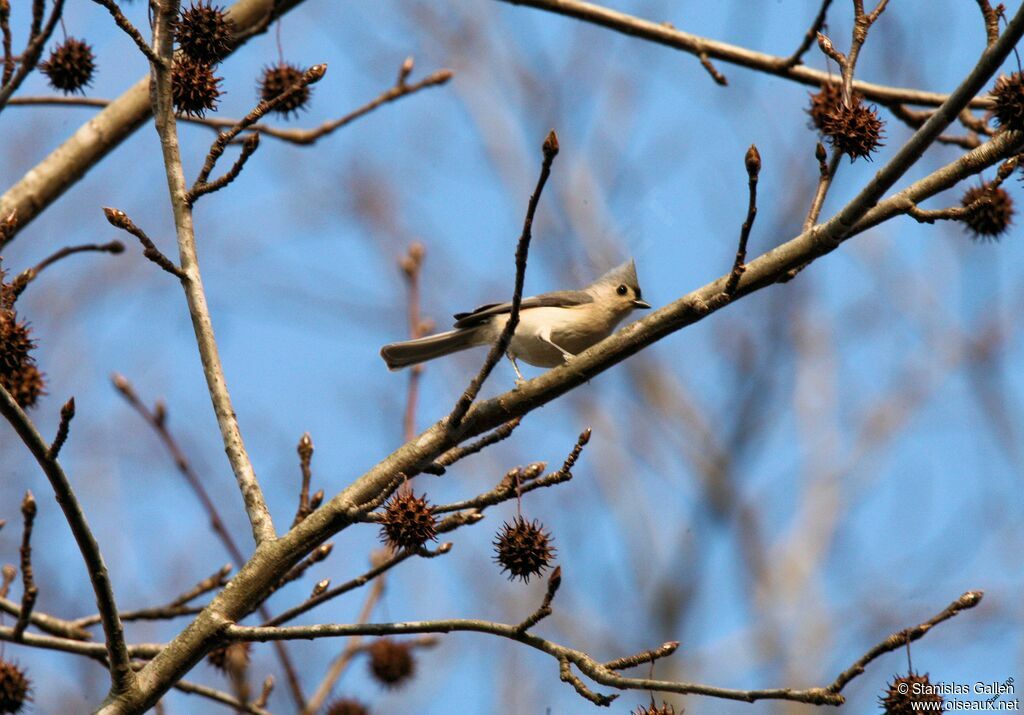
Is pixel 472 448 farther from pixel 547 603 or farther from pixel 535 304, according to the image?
pixel 535 304

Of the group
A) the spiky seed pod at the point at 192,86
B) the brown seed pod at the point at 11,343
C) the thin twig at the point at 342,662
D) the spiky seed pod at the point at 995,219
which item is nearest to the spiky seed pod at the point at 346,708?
the thin twig at the point at 342,662

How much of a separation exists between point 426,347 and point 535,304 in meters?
0.69

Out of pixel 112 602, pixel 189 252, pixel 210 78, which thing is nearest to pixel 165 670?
pixel 112 602

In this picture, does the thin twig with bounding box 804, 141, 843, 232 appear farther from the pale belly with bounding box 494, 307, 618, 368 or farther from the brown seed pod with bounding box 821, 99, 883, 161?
the pale belly with bounding box 494, 307, 618, 368

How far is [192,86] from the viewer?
10.3ft

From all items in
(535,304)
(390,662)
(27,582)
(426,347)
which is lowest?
(27,582)

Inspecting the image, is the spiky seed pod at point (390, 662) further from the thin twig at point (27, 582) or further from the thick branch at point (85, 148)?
the thick branch at point (85, 148)

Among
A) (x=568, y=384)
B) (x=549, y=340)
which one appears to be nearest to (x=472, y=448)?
(x=568, y=384)

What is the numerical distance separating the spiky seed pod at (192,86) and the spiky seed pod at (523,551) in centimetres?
149

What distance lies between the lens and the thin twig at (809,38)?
4.02m

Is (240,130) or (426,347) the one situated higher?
(426,347)

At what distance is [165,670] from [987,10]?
2780 mm

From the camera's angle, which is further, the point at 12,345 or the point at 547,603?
the point at 12,345

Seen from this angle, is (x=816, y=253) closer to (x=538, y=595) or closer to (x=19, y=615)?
(x=19, y=615)
